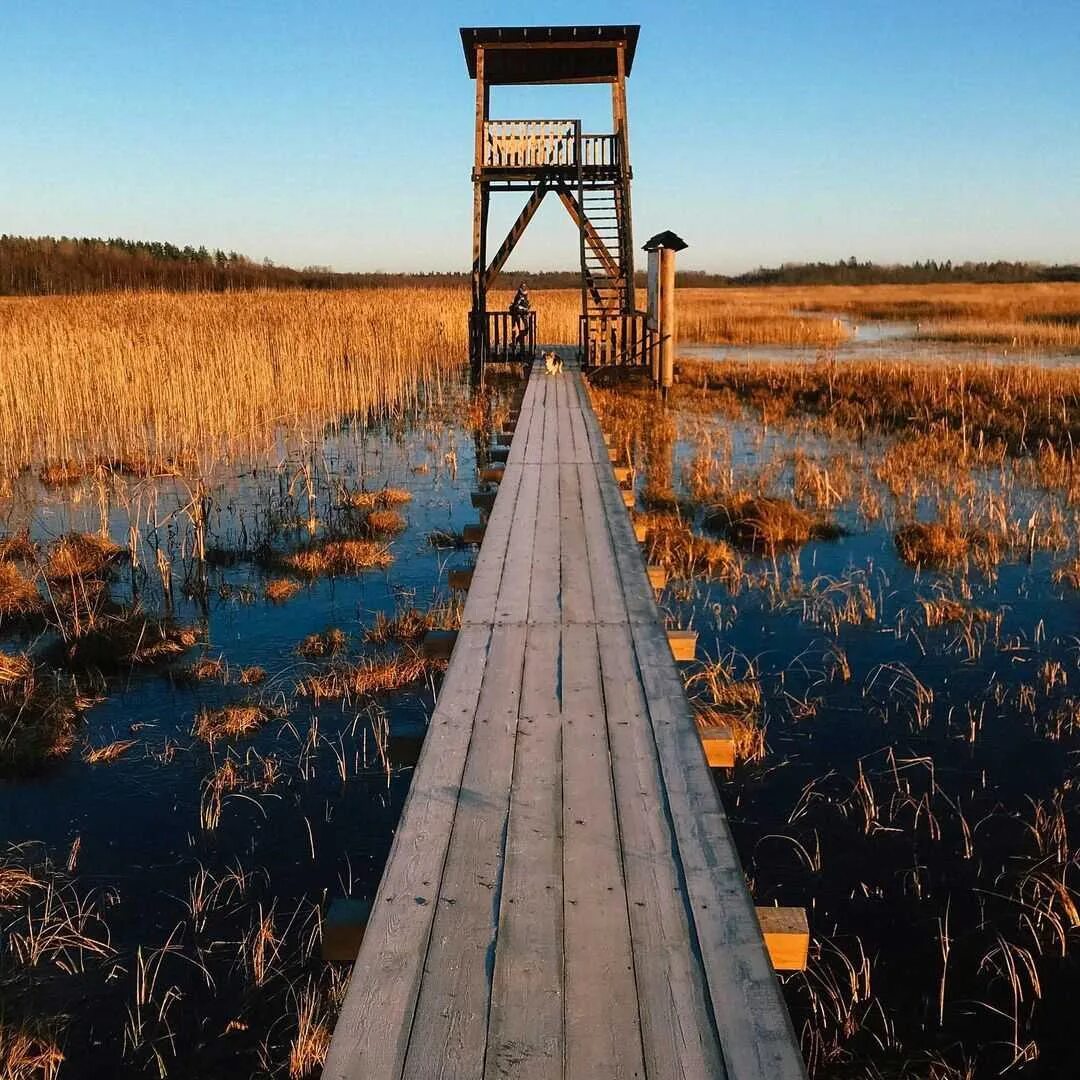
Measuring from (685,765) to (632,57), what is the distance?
60.2 feet

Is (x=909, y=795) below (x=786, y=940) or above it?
below

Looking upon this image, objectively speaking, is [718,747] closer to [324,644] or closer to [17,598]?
[324,644]

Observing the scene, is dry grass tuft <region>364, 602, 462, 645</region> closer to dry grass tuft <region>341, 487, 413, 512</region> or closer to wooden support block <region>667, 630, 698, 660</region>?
wooden support block <region>667, 630, 698, 660</region>

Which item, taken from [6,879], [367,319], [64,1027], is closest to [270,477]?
[6,879]

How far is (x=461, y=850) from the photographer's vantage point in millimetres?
3246

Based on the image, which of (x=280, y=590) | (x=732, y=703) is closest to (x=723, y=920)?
(x=732, y=703)

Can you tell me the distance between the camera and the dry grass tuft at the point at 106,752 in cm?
577

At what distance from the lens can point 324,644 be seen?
24.5 feet

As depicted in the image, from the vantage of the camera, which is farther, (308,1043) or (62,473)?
(62,473)

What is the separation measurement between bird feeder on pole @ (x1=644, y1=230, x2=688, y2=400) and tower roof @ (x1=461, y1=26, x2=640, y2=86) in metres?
3.58

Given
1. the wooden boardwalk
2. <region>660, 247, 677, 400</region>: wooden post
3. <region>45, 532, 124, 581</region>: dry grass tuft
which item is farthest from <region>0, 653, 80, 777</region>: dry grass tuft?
<region>660, 247, 677, 400</region>: wooden post

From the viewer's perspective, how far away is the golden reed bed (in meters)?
14.9

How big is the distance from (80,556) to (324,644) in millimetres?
3190

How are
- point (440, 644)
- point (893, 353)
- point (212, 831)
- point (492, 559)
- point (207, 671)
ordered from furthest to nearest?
point (893, 353)
point (207, 671)
point (492, 559)
point (440, 644)
point (212, 831)
